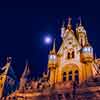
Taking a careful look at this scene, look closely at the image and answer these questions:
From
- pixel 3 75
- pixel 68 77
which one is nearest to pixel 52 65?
pixel 68 77

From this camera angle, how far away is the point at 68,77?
119 feet

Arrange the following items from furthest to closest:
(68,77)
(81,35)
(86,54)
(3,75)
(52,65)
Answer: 1. (3,75)
2. (81,35)
3. (52,65)
4. (68,77)
5. (86,54)

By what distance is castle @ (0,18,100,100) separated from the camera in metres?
33.0

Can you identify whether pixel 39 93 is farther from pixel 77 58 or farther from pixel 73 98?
pixel 77 58

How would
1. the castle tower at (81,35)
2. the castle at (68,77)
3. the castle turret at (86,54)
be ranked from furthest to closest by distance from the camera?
the castle tower at (81,35) < the castle turret at (86,54) < the castle at (68,77)

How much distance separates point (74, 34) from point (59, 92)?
36.9 feet

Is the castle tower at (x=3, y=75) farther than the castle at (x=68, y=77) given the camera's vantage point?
Yes

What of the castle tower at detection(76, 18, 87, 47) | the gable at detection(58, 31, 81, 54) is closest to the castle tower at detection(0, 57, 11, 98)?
the gable at detection(58, 31, 81, 54)

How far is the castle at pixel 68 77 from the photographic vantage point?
33.0 metres

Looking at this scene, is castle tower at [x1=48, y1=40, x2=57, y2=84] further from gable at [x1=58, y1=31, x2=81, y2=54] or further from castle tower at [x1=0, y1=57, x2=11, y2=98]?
castle tower at [x1=0, y1=57, x2=11, y2=98]

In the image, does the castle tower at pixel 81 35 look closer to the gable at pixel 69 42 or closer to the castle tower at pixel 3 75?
the gable at pixel 69 42

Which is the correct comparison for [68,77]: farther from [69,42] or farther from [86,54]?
[69,42]

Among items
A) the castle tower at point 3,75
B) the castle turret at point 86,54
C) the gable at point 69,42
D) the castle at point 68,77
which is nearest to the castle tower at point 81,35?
the castle at point 68,77

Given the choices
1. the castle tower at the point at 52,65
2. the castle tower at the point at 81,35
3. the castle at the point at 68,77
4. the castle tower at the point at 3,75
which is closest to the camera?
the castle at the point at 68,77
